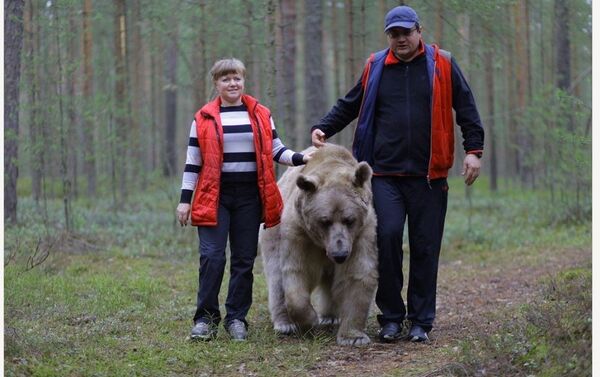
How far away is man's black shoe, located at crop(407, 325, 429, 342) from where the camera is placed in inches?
256

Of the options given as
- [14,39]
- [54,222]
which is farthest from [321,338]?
[54,222]

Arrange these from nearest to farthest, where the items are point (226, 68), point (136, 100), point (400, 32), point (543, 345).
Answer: point (543, 345) < point (400, 32) < point (226, 68) < point (136, 100)

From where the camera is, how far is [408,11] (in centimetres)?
626

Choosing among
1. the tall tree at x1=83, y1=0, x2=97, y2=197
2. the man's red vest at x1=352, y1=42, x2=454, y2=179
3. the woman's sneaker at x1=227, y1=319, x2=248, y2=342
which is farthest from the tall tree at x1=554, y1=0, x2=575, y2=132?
the woman's sneaker at x1=227, y1=319, x2=248, y2=342

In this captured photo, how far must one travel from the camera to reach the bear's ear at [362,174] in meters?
6.18

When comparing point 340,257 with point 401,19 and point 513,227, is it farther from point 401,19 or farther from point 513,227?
point 513,227

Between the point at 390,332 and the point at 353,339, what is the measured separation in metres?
0.38

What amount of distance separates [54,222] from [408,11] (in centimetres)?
903

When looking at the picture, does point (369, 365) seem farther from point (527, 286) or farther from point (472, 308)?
point (527, 286)

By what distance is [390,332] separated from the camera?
6.63m

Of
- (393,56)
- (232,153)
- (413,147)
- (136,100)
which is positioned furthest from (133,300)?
(136,100)

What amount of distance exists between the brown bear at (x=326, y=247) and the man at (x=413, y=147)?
8.4 inches

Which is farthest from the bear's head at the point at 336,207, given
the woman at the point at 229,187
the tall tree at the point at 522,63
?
the tall tree at the point at 522,63

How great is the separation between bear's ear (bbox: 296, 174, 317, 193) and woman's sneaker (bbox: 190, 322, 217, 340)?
4.41 ft
